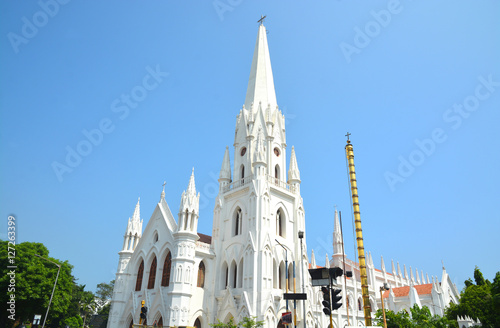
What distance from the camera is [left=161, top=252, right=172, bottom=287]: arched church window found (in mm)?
32875

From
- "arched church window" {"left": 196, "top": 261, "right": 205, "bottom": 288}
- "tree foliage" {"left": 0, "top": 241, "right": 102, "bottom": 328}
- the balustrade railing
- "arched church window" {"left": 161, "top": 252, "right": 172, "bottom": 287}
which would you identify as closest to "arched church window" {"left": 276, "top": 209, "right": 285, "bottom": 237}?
the balustrade railing

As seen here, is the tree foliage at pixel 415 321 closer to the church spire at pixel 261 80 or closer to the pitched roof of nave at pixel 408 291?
the pitched roof of nave at pixel 408 291

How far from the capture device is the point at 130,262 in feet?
124

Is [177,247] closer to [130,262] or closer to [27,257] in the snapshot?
[130,262]

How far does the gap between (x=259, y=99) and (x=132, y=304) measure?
2572 centimetres

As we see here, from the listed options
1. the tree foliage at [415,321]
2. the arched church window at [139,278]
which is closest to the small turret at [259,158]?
the arched church window at [139,278]

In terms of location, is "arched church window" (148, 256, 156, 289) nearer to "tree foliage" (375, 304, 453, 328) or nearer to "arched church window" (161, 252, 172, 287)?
"arched church window" (161, 252, 172, 287)

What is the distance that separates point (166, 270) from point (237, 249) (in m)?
6.98

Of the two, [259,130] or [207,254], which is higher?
[259,130]

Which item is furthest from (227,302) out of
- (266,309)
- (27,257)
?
(27,257)

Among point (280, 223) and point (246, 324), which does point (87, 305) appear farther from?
point (246, 324)

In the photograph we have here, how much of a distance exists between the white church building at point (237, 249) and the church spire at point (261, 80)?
0.55 feet

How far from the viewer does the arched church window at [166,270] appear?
32.9 meters

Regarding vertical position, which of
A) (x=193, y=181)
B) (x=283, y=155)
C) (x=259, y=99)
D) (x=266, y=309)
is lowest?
(x=266, y=309)
